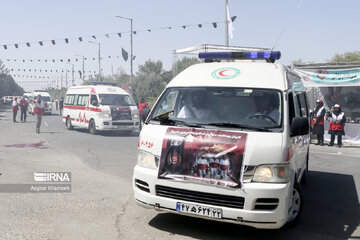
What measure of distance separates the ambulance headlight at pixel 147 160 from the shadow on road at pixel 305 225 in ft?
2.89

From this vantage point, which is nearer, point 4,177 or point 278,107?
point 278,107

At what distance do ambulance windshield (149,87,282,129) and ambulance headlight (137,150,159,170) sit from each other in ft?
1.91

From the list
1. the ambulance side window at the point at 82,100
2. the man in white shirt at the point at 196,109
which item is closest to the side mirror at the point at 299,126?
the man in white shirt at the point at 196,109

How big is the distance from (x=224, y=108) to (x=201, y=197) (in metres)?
1.36

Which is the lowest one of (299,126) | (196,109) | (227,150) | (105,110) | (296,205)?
(296,205)

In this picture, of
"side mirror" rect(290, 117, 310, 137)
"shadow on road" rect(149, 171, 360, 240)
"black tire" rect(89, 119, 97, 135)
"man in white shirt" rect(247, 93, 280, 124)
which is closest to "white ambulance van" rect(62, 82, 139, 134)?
"black tire" rect(89, 119, 97, 135)

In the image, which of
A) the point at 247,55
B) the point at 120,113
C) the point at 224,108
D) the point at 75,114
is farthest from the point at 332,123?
the point at 75,114

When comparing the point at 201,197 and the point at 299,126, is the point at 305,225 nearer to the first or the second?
the point at 299,126

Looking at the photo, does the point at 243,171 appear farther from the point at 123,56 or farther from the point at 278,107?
the point at 123,56

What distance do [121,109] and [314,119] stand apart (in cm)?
856

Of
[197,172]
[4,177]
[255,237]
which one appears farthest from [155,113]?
[4,177]

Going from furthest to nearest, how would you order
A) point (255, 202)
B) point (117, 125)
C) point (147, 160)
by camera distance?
point (117, 125)
point (147, 160)
point (255, 202)

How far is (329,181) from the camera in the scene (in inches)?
350

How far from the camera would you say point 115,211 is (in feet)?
19.5
